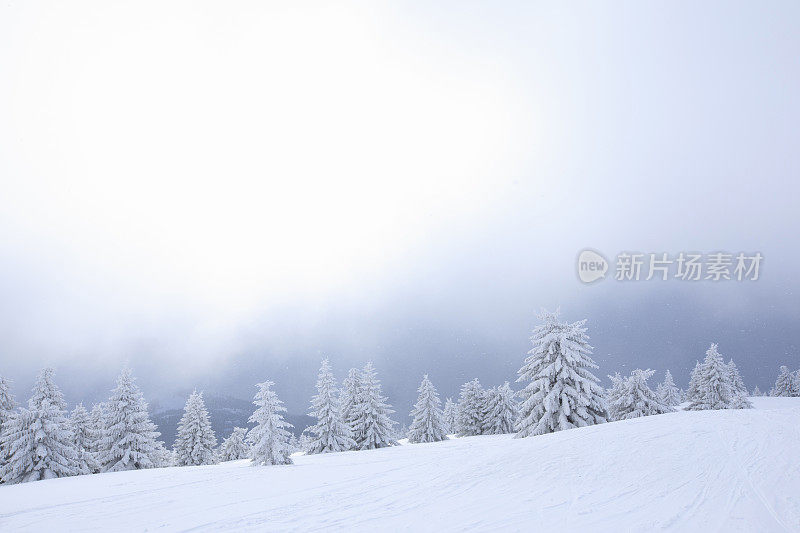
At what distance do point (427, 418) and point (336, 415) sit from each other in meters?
14.3

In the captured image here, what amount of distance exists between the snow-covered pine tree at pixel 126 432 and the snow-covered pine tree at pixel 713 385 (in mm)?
52140

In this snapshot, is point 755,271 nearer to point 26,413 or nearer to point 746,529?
point 746,529

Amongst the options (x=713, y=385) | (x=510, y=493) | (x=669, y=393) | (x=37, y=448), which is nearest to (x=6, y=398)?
(x=37, y=448)

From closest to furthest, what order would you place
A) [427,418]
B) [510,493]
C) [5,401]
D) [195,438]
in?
[510,493] → [5,401] → [195,438] → [427,418]

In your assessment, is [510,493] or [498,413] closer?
[510,493]

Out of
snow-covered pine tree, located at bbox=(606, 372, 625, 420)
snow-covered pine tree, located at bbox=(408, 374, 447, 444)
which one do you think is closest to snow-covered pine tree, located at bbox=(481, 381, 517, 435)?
snow-covered pine tree, located at bbox=(408, 374, 447, 444)

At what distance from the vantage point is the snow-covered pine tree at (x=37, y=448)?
23625 millimetres

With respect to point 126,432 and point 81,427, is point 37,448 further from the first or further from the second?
point 81,427

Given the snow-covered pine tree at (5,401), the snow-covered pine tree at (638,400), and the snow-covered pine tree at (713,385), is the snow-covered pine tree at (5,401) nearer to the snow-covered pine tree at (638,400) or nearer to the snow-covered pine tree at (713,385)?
the snow-covered pine tree at (638,400)

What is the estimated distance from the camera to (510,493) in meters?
10.1

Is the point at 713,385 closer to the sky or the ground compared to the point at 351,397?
closer to the sky

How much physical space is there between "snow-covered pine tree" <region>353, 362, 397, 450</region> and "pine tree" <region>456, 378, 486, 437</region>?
12495 mm

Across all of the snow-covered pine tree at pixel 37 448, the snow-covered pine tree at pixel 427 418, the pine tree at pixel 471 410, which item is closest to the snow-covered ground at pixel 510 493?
the snow-covered pine tree at pixel 37 448

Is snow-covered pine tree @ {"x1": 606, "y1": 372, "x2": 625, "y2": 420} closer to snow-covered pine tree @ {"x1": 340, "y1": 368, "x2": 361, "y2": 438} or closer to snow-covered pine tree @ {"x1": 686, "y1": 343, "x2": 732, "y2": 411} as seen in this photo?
snow-covered pine tree @ {"x1": 686, "y1": 343, "x2": 732, "y2": 411}
